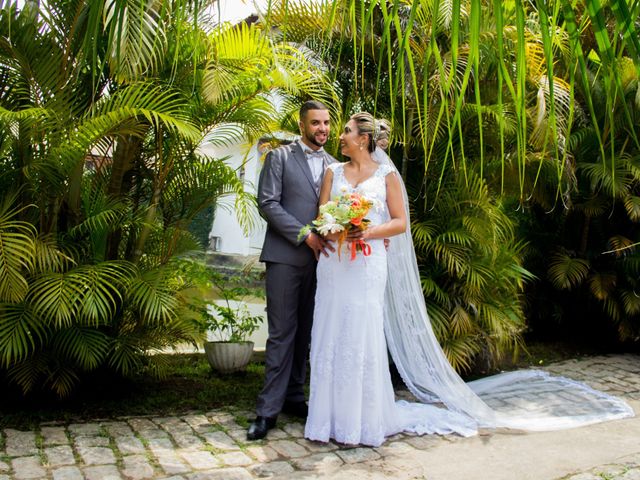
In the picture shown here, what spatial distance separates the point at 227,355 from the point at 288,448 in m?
1.87

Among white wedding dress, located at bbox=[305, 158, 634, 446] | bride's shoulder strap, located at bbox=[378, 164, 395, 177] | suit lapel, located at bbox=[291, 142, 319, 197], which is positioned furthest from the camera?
suit lapel, located at bbox=[291, 142, 319, 197]

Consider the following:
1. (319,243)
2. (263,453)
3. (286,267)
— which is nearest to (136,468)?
(263,453)

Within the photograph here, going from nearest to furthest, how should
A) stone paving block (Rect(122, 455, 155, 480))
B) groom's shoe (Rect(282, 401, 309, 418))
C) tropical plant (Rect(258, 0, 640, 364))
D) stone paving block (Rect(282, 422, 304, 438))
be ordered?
1. stone paving block (Rect(122, 455, 155, 480))
2. stone paving block (Rect(282, 422, 304, 438))
3. groom's shoe (Rect(282, 401, 309, 418))
4. tropical plant (Rect(258, 0, 640, 364))

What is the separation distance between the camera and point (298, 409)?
489 cm

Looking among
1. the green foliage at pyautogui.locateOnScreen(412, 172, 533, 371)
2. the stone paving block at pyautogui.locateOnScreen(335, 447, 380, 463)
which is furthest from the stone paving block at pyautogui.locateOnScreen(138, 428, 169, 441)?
the green foliage at pyautogui.locateOnScreen(412, 172, 533, 371)

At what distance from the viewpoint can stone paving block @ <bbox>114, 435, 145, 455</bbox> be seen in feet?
13.0

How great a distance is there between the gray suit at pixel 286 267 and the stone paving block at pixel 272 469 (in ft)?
1.85

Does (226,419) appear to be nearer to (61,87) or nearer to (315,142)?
(315,142)

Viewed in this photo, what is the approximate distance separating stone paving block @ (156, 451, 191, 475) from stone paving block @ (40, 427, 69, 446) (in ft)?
2.13

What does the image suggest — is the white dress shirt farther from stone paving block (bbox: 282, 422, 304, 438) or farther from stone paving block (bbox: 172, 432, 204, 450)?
stone paving block (bbox: 172, 432, 204, 450)

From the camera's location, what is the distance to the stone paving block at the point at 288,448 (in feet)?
13.5

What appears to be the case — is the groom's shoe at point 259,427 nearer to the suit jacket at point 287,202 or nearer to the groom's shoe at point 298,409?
the groom's shoe at point 298,409

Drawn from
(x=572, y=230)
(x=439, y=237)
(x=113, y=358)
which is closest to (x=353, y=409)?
(x=113, y=358)

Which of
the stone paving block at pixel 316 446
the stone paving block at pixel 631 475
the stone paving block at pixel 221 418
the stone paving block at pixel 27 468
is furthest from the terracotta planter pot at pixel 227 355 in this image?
the stone paving block at pixel 631 475
